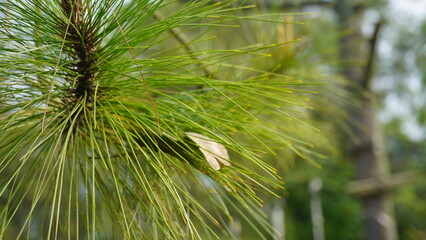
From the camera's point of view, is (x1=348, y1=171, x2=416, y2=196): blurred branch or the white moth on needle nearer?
the white moth on needle

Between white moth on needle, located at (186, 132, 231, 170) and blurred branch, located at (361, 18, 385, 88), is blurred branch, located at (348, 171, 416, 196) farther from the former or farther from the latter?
white moth on needle, located at (186, 132, 231, 170)

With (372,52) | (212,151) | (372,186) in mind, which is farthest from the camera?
(372,186)

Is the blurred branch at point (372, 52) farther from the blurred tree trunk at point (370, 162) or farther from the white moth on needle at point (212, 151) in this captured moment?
the white moth on needle at point (212, 151)

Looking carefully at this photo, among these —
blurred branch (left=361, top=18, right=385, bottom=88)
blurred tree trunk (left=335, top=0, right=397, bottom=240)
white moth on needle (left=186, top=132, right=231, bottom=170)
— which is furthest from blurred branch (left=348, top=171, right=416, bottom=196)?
white moth on needle (left=186, top=132, right=231, bottom=170)

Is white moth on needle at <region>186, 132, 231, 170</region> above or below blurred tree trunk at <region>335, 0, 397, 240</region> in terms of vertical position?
below

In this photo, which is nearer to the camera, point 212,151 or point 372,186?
point 212,151

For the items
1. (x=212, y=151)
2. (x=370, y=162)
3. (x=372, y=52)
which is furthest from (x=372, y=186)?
(x=212, y=151)

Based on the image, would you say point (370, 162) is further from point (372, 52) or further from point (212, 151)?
point (212, 151)

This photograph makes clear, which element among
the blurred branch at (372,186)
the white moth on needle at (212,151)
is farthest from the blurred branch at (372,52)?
the white moth on needle at (212,151)

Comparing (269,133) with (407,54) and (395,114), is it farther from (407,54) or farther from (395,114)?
(395,114)
